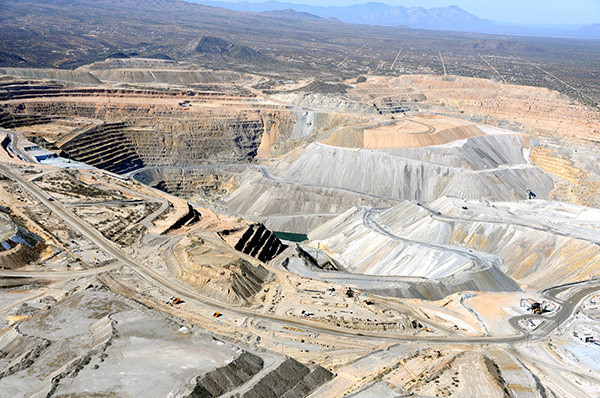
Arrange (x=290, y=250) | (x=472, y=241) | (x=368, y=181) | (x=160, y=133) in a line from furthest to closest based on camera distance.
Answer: (x=160, y=133) → (x=368, y=181) → (x=472, y=241) → (x=290, y=250)

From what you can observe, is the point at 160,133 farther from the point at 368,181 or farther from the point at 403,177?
the point at 403,177

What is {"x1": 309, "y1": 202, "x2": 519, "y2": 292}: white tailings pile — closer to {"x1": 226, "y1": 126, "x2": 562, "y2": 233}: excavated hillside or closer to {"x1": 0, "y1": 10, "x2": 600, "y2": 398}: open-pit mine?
{"x1": 0, "y1": 10, "x2": 600, "y2": 398}: open-pit mine

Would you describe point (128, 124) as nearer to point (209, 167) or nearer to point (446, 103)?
point (209, 167)

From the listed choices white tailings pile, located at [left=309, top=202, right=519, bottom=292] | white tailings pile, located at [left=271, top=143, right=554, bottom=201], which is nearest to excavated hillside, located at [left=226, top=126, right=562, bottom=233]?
white tailings pile, located at [left=271, top=143, right=554, bottom=201]

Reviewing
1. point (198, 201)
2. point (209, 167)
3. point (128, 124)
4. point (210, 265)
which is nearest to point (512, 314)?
point (210, 265)

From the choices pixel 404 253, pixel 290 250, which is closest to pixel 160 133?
pixel 290 250

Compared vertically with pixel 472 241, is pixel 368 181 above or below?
below

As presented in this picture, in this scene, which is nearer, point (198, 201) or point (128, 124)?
point (198, 201)

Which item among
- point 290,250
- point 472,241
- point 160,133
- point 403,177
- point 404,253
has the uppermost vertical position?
point 160,133

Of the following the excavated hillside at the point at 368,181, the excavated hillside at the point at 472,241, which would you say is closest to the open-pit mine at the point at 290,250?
the excavated hillside at the point at 472,241
